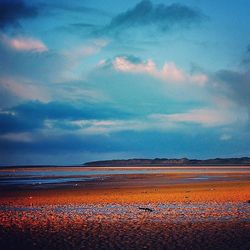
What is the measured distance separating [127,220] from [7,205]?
10.6m

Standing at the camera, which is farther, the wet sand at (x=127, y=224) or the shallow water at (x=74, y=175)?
the shallow water at (x=74, y=175)

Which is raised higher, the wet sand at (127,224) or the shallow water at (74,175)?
the shallow water at (74,175)

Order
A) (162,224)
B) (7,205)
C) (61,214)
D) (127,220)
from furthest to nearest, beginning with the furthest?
1. (7,205)
2. (61,214)
3. (127,220)
4. (162,224)

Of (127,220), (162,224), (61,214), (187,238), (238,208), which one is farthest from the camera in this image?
(238,208)

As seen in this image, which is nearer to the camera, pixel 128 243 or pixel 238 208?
pixel 128 243

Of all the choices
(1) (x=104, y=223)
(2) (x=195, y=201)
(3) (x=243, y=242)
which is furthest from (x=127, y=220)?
(2) (x=195, y=201)

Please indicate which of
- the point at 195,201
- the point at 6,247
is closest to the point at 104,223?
the point at 6,247

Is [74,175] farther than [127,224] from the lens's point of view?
Yes

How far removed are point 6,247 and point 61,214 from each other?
25.3 feet

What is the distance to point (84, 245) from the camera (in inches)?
536

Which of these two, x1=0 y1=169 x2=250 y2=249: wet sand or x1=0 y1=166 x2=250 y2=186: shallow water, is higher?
x1=0 y1=166 x2=250 y2=186: shallow water

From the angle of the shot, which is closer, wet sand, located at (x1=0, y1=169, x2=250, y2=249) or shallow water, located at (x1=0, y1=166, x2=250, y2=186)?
wet sand, located at (x1=0, y1=169, x2=250, y2=249)

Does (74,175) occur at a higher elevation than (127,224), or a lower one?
higher

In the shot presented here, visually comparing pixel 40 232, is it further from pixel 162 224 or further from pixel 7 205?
pixel 7 205
